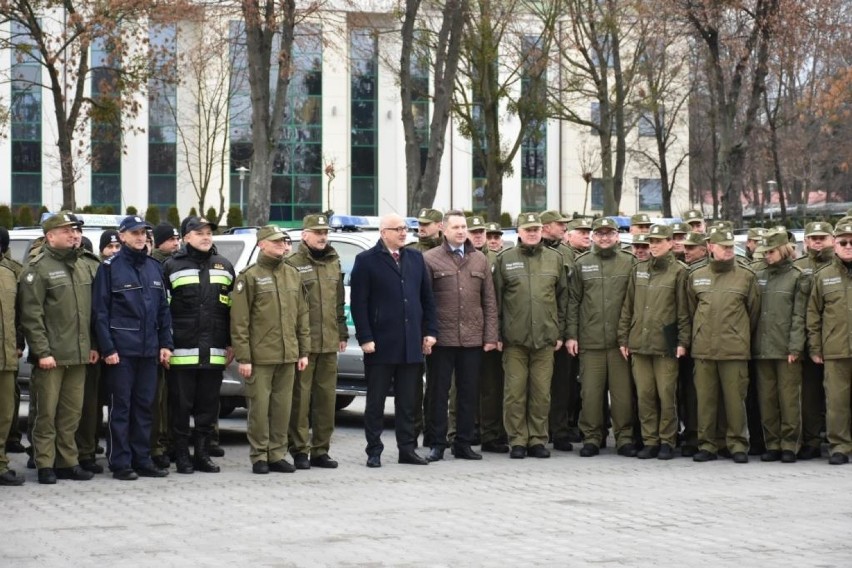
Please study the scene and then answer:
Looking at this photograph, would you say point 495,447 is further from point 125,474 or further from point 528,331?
point 125,474

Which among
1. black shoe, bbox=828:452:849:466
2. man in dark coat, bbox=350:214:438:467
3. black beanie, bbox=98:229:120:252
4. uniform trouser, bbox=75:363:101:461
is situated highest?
black beanie, bbox=98:229:120:252

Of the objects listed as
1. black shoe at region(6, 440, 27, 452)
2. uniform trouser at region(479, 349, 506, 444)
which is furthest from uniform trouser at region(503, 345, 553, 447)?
black shoe at region(6, 440, 27, 452)

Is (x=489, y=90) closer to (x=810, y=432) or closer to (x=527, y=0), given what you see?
(x=527, y=0)

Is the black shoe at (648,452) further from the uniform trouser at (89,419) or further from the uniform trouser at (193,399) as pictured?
the uniform trouser at (89,419)

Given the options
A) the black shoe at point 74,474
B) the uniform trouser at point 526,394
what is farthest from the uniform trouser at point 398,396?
the black shoe at point 74,474

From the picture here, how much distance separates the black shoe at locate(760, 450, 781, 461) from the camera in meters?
13.1

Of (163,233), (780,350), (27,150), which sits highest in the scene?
(27,150)

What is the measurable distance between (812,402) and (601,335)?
2.03 meters

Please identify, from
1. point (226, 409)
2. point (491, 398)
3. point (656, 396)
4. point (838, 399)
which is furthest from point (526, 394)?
point (226, 409)

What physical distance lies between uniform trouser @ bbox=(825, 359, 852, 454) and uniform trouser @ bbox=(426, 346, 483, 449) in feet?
10.4

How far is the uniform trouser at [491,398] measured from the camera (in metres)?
13.9

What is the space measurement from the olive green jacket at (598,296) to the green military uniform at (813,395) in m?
1.70

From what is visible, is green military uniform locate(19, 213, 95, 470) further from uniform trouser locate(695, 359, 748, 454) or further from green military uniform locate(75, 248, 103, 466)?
uniform trouser locate(695, 359, 748, 454)

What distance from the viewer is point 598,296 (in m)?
13.6
